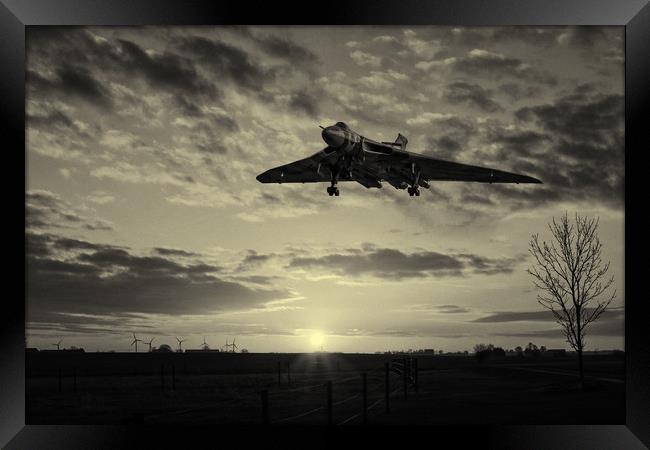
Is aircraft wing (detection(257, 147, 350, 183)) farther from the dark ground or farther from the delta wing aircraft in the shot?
the dark ground

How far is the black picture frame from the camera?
617 inches

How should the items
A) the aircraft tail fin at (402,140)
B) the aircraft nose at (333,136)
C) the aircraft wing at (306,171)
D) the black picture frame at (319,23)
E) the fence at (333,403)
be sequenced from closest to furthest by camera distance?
the black picture frame at (319,23)
the fence at (333,403)
the aircraft nose at (333,136)
the aircraft wing at (306,171)
the aircraft tail fin at (402,140)

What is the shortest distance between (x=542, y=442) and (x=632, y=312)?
3.90m

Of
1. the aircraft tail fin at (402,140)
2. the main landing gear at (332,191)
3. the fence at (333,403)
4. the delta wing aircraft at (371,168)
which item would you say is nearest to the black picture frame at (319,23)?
the fence at (333,403)

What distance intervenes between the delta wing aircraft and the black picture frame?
34.6 ft

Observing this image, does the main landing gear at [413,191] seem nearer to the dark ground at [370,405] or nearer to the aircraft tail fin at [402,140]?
the aircraft tail fin at [402,140]

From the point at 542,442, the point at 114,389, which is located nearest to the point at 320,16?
the point at 542,442

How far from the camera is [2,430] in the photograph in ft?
52.0

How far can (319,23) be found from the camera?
15828 mm

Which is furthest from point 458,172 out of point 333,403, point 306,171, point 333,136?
point 333,403

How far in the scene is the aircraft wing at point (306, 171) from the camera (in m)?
28.1

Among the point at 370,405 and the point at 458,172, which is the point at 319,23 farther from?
the point at 458,172

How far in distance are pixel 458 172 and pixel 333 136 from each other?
10299 mm

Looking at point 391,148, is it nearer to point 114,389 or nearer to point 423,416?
point 423,416
